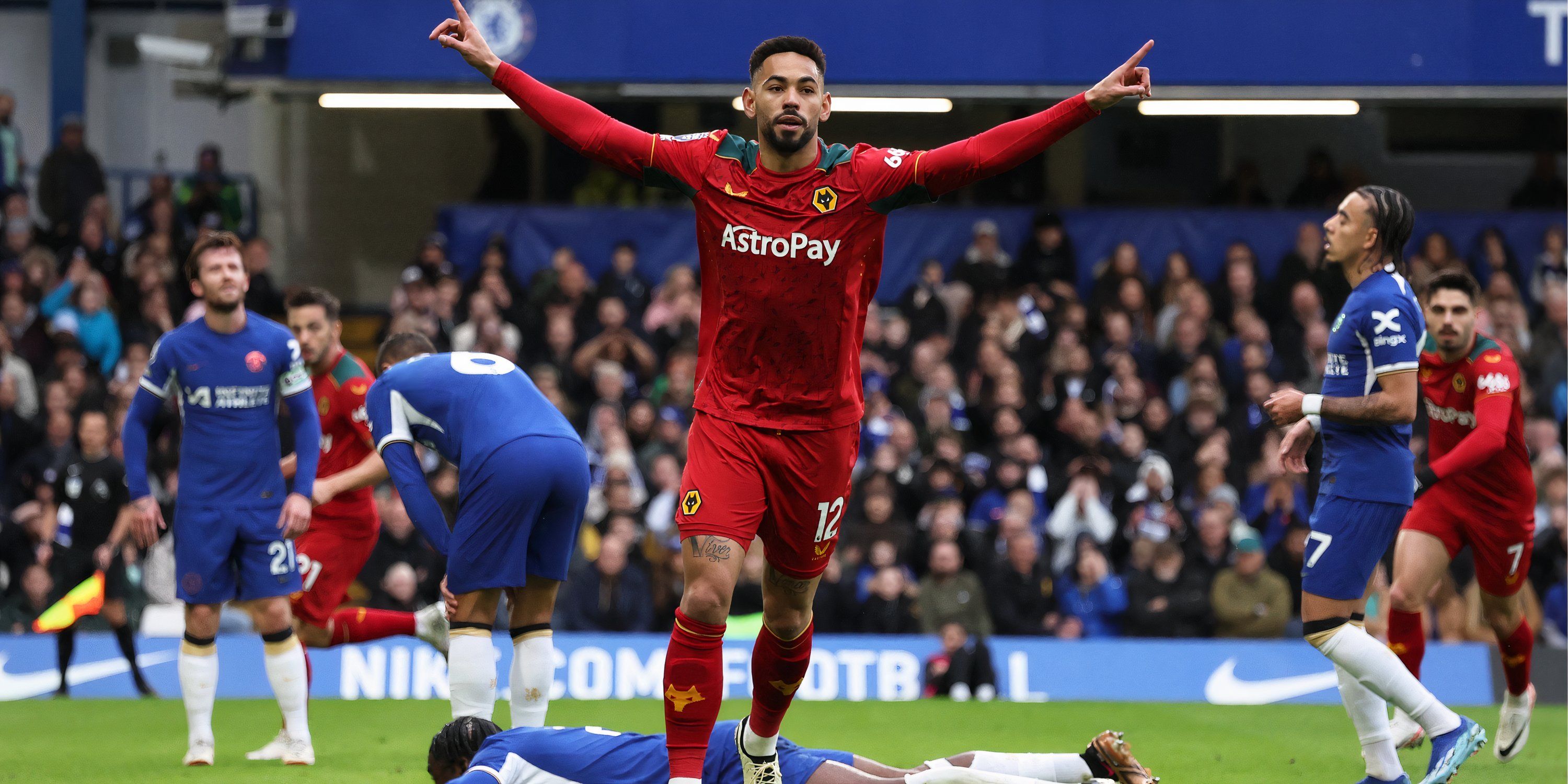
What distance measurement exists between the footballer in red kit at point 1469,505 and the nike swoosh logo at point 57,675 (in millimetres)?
8420

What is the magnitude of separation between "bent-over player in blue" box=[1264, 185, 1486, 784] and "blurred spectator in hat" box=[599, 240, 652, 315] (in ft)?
33.6

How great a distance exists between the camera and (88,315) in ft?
53.3

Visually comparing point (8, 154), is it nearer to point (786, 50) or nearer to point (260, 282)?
point (260, 282)

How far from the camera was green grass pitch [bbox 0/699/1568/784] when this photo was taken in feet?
25.9

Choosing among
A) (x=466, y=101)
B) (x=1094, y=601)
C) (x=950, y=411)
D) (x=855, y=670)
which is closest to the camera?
(x=855, y=670)

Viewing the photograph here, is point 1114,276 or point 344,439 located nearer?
point 344,439

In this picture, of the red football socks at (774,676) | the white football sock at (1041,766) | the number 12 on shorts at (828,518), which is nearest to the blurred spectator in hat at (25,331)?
the red football socks at (774,676)

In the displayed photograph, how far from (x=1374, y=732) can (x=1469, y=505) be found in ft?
6.68

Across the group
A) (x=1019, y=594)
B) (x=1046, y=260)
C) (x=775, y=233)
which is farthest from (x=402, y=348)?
(x=1046, y=260)

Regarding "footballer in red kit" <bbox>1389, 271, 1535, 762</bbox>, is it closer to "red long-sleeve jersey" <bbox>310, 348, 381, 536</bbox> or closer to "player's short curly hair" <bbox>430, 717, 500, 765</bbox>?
"player's short curly hair" <bbox>430, 717, 500, 765</bbox>

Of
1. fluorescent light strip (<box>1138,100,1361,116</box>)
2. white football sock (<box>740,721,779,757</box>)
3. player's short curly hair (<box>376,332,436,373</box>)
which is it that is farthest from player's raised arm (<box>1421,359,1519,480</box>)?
fluorescent light strip (<box>1138,100,1361,116</box>)

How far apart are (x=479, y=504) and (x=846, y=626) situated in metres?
6.78

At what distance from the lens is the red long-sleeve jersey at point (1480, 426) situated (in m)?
7.91

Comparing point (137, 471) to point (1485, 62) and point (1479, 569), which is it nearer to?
point (1479, 569)
